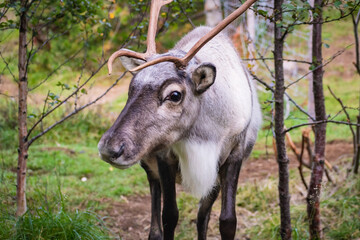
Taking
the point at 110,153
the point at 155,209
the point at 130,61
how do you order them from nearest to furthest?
the point at 110,153 < the point at 130,61 < the point at 155,209

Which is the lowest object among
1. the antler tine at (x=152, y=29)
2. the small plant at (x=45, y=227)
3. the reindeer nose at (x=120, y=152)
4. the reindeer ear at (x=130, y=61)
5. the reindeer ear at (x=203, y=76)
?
the small plant at (x=45, y=227)

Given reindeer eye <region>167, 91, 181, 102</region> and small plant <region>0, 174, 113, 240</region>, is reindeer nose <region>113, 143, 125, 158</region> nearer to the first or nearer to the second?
reindeer eye <region>167, 91, 181, 102</region>

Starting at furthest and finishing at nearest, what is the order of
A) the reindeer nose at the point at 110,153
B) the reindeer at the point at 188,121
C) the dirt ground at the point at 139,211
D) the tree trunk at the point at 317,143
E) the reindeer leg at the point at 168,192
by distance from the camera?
the dirt ground at the point at 139,211 < the tree trunk at the point at 317,143 < the reindeer leg at the point at 168,192 < the reindeer at the point at 188,121 < the reindeer nose at the point at 110,153

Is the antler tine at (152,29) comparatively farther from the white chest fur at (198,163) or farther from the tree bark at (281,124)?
the tree bark at (281,124)

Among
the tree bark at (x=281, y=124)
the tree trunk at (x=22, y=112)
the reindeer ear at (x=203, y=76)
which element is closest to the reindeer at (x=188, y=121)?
the reindeer ear at (x=203, y=76)

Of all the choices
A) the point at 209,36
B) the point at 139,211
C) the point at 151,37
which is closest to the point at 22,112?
the point at 151,37

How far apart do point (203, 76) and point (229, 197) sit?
44.5 inches

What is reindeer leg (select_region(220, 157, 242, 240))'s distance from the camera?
381 centimetres

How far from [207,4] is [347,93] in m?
4.35

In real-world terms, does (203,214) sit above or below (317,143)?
below

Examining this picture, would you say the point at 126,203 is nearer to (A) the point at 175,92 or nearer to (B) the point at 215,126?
(B) the point at 215,126

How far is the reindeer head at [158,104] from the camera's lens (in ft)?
9.32

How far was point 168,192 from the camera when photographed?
383 cm

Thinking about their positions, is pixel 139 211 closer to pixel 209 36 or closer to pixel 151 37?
pixel 151 37
